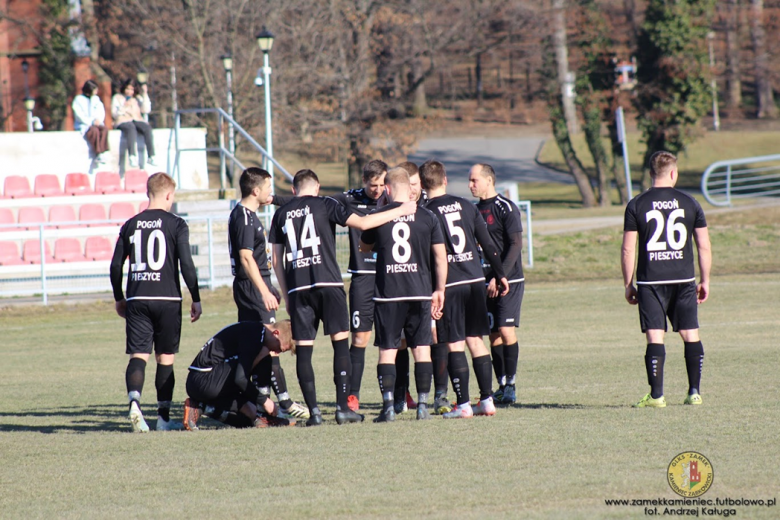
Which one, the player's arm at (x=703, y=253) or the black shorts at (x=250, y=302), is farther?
the black shorts at (x=250, y=302)

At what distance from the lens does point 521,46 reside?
42.2m

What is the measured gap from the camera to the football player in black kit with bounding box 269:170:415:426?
7875 mm

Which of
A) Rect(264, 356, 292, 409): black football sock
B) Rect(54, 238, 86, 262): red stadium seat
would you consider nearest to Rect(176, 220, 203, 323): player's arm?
Rect(264, 356, 292, 409): black football sock

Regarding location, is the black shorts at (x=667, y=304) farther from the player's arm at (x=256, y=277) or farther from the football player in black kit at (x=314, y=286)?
the player's arm at (x=256, y=277)

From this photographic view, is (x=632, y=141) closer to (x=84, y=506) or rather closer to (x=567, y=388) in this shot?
(x=567, y=388)

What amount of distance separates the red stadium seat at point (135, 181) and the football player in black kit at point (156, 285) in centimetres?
1636

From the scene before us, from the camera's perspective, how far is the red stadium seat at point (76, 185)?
79.1 ft

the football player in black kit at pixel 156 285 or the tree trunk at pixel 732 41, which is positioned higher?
the tree trunk at pixel 732 41

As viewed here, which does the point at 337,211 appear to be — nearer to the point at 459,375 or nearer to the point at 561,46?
the point at 459,375

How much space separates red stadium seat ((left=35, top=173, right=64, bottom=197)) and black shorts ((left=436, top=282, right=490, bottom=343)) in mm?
18241

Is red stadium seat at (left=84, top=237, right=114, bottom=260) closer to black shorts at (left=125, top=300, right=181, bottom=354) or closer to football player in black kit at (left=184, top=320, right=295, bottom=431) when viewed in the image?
black shorts at (left=125, top=300, right=181, bottom=354)

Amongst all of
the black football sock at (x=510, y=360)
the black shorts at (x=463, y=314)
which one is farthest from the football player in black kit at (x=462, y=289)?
the black football sock at (x=510, y=360)

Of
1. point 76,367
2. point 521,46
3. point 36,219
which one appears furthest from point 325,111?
point 76,367

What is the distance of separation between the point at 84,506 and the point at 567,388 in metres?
5.12
